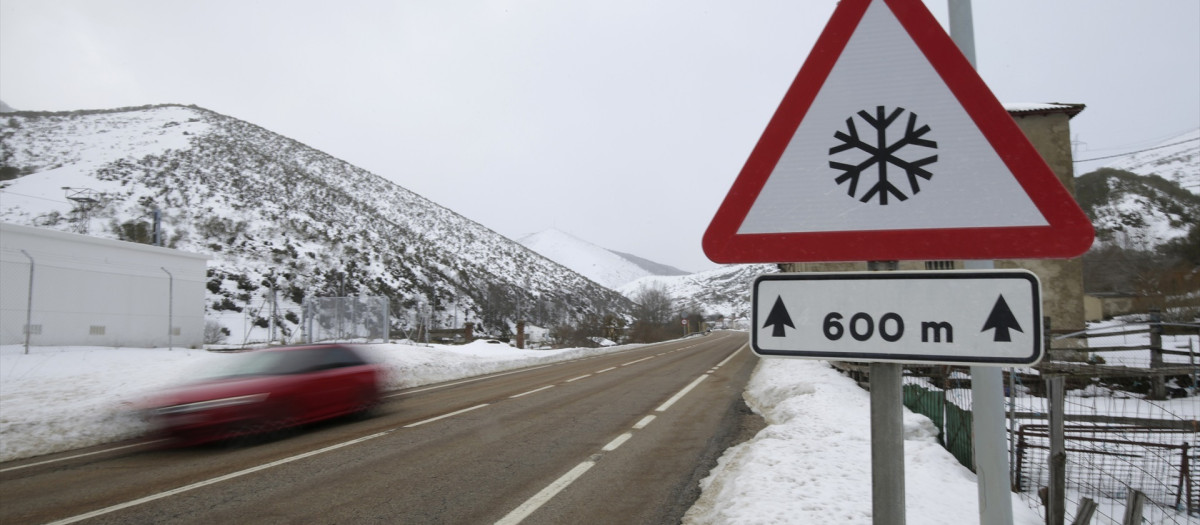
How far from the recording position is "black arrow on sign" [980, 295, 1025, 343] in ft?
4.75

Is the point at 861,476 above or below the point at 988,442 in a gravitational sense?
below

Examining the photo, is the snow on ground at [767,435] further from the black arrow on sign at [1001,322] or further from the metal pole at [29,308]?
the black arrow on sign at [1001,322]

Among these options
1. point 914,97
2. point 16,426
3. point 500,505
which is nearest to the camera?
point 914,97

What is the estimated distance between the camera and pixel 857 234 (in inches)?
67.0

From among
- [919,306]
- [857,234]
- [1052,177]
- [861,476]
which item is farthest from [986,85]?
[861,476]

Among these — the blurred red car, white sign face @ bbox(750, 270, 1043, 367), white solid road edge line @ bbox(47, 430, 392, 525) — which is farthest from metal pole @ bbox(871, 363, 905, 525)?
the blurred red car

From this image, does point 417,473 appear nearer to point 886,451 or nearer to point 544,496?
point 544,496

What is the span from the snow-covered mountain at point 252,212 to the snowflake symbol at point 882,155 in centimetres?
4883

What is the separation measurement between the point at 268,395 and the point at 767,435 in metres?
7.08

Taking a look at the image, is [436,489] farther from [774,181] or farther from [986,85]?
[986,85]

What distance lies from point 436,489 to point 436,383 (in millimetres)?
12272

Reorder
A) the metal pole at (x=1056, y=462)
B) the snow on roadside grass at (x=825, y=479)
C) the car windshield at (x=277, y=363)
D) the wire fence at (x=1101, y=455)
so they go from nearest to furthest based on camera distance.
Answer: the metal pole at (x=1056, y=462) → the snow on roadside grass at (x=825, y=479) → the wire fence at (x=1101, y=455) → the car windshield at (x=277, y=363)

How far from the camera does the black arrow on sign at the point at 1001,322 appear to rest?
4.75ft

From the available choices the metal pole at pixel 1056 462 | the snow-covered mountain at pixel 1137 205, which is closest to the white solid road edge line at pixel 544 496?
the metal pole at pixel 1056 462
